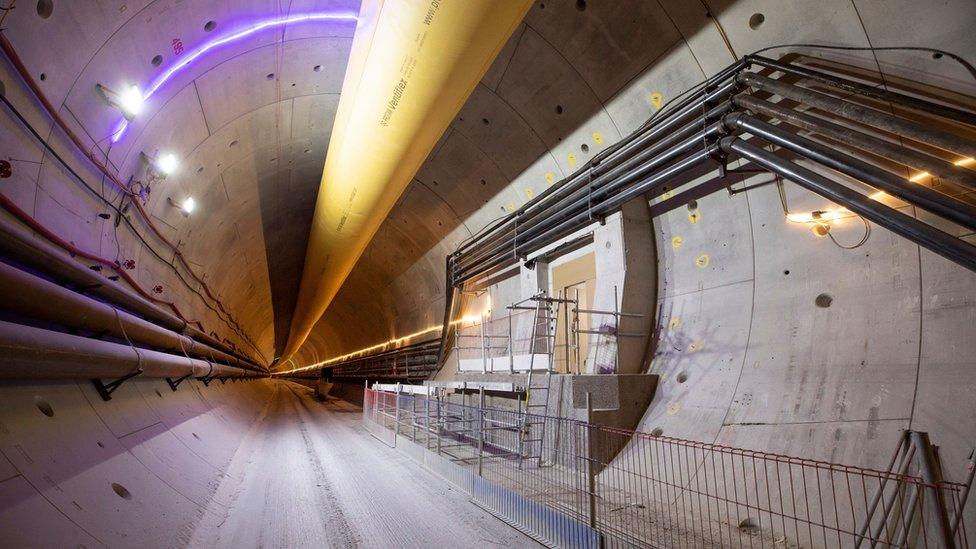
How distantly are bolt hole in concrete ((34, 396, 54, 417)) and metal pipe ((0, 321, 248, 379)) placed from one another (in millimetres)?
181

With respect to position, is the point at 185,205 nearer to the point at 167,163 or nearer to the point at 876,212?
the point at 167,163

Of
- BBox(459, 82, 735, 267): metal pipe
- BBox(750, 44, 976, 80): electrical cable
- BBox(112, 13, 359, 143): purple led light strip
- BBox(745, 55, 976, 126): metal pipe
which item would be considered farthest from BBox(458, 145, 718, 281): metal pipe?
BBox(112, 13, 359, 143): purple led light strip

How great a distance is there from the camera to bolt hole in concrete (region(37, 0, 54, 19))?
3.25m

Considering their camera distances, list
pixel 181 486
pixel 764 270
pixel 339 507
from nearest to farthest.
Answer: pixel 181 486
pixel 339 507
pixel 764 270

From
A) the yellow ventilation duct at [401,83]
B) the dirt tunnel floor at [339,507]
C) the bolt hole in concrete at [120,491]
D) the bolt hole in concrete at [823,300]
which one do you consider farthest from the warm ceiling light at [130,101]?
the bolt hole in concrete at [823,300]

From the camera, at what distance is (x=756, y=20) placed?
548 centimetres

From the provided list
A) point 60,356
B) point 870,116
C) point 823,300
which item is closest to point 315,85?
point 60,356

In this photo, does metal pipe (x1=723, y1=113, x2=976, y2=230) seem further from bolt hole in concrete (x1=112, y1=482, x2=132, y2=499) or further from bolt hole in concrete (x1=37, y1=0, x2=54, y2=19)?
bolt hole in concrete (x1=112, y1=482, x2=132, y2=499)

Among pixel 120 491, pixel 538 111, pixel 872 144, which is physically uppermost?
pixel 538 111

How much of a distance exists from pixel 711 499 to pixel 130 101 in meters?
7.49

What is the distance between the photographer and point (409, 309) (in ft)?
58.0

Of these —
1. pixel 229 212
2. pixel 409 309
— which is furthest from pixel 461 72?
pixel 409 309

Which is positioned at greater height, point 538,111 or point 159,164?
point 538,111

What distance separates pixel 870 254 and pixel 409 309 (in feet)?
48.4
